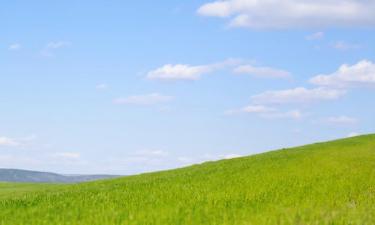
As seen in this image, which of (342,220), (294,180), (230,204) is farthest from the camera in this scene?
(294,180)

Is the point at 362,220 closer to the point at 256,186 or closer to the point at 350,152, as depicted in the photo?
the point at 256,186

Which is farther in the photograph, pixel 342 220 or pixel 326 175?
pixel 326 175

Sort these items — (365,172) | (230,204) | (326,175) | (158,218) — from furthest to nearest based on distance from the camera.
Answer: (365,172), (326,175), (230,204), (158,218)

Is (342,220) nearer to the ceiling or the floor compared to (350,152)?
nearer to the floor

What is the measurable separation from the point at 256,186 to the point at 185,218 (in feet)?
29.6

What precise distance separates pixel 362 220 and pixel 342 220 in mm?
719

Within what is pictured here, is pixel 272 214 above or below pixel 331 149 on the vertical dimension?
below

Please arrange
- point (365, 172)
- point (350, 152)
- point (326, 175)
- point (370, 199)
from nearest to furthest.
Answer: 1. point (370, 199)
2. point (326, 175)
3. point (365, 172)
4. point (350, 152)

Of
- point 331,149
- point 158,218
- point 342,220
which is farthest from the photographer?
point 331,149

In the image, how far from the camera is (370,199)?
20.9m

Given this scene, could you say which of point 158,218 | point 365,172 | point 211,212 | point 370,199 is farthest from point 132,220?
point 365,172

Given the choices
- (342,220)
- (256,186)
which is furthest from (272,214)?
(256,186)

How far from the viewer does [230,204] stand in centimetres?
1872

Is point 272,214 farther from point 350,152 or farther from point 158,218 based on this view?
point 350,152
